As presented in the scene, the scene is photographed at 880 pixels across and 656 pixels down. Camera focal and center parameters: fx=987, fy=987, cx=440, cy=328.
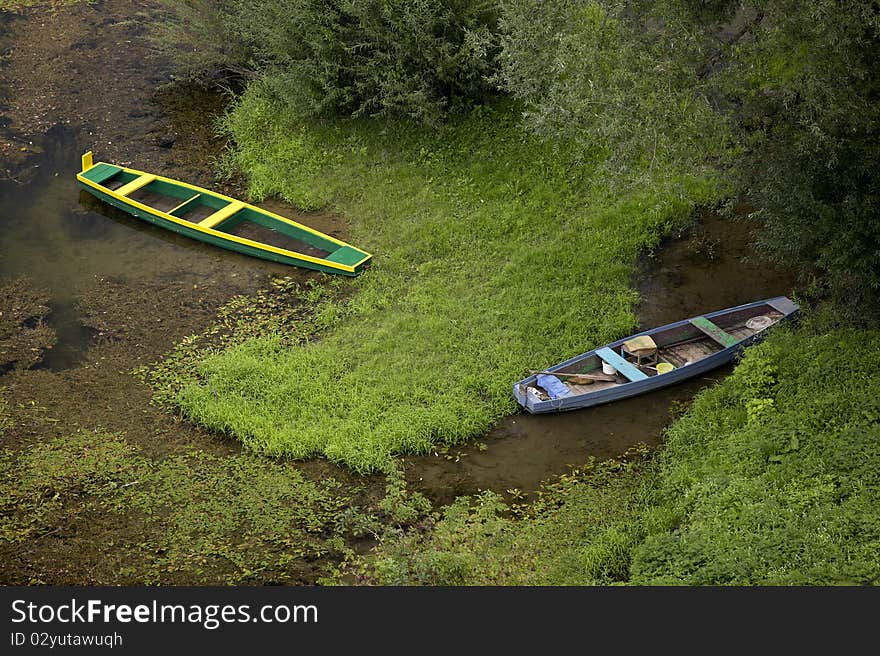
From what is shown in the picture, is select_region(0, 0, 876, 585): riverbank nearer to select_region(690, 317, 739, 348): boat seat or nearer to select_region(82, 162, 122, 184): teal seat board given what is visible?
select_region(82, 162, 122, 184): teal seat board

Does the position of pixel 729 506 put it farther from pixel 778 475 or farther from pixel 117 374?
pixel 117 374

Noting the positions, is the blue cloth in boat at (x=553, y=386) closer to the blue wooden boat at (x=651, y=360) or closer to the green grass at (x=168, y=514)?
the blue wooden boat at (x=651, y=360)

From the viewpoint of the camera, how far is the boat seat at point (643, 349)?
14.0 m

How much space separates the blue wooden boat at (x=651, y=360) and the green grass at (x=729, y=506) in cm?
89

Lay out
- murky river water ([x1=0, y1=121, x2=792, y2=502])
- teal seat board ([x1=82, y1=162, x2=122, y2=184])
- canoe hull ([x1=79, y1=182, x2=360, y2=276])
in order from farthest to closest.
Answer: teal seat board ([x1=82, y1=162, x2=122, y2=184]), canoe hull ([x1=79, y1=182, x2=360, y2=276]), murky river water ([x1=0, y1=121, x2=792, y2=502])

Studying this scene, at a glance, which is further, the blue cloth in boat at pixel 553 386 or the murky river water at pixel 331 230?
the blue cloth in boat at pixel 553 386

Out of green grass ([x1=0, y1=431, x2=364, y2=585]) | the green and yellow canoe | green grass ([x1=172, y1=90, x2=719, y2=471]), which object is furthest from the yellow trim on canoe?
green grass ([x1=0, y1=431, x2=364, y2=585])

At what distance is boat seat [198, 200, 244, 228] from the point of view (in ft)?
56.9

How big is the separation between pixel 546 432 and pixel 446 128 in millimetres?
7862

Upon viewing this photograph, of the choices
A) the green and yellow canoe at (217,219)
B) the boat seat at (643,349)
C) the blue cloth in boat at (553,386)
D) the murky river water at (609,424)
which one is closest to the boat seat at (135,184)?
the green and yellow canoe at (217,219)

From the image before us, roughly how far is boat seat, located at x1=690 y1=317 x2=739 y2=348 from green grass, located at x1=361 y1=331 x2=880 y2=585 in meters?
1.01

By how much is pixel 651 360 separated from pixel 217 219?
8096 mm

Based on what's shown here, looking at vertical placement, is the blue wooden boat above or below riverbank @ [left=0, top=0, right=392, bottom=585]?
above

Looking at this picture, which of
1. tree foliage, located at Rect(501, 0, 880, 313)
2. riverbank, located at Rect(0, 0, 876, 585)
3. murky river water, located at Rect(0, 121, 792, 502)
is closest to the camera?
riverbank, located at Rect(0, 0, 876, 585)
